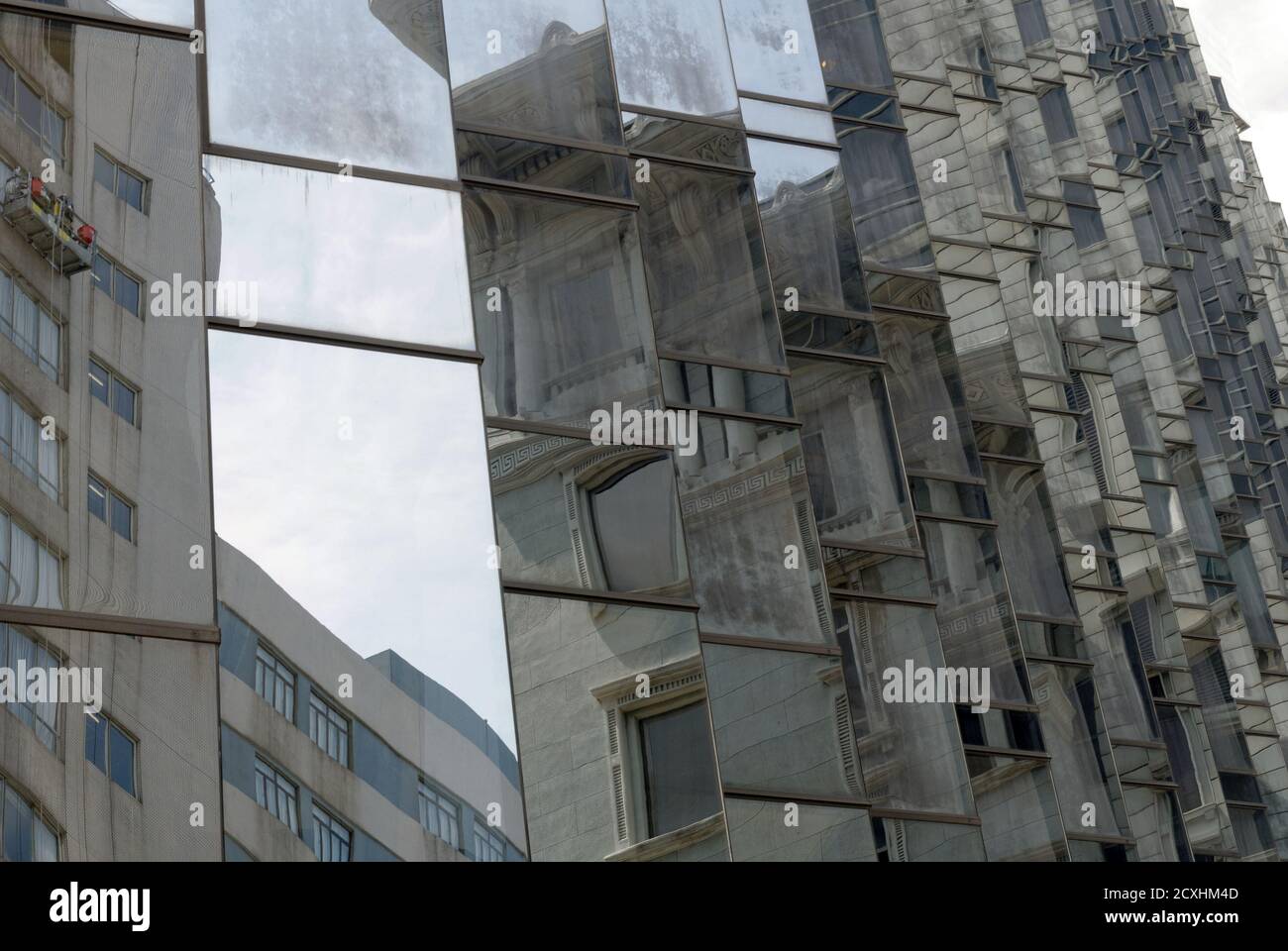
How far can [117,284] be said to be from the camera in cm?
1307

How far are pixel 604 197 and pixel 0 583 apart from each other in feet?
26.7

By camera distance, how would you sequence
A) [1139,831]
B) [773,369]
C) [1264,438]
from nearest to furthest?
1. [773,369]
2. [1139,831]
3. [1264,438]

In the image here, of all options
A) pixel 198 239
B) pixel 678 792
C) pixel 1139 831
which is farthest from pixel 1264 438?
pixel 198 239

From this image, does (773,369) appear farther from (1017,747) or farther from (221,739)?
(221,739)

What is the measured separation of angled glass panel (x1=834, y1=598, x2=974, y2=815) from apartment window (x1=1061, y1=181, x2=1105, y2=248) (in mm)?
17087

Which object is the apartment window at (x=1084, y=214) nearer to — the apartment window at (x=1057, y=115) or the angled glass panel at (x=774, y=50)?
the apartment window at (x=1057, y=115)

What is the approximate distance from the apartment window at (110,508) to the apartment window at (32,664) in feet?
3.25

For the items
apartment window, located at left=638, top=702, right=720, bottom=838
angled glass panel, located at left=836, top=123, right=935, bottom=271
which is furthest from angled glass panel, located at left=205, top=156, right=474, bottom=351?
angled glass panel, located at left=836, top=123, right=935, bottom=271

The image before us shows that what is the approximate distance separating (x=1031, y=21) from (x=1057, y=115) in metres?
3.01

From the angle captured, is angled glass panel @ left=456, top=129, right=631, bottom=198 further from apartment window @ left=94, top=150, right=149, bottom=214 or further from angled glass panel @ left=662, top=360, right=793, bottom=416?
apartment window @ left=94, top=150, right=149, bottom=214

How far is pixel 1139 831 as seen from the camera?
2580 cm

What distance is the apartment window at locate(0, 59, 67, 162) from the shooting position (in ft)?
42.8

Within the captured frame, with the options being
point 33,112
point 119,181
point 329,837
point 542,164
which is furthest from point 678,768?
point 33,112

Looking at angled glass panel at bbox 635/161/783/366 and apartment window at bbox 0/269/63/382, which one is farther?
angled glass panel at bbox 635/161/783/366
